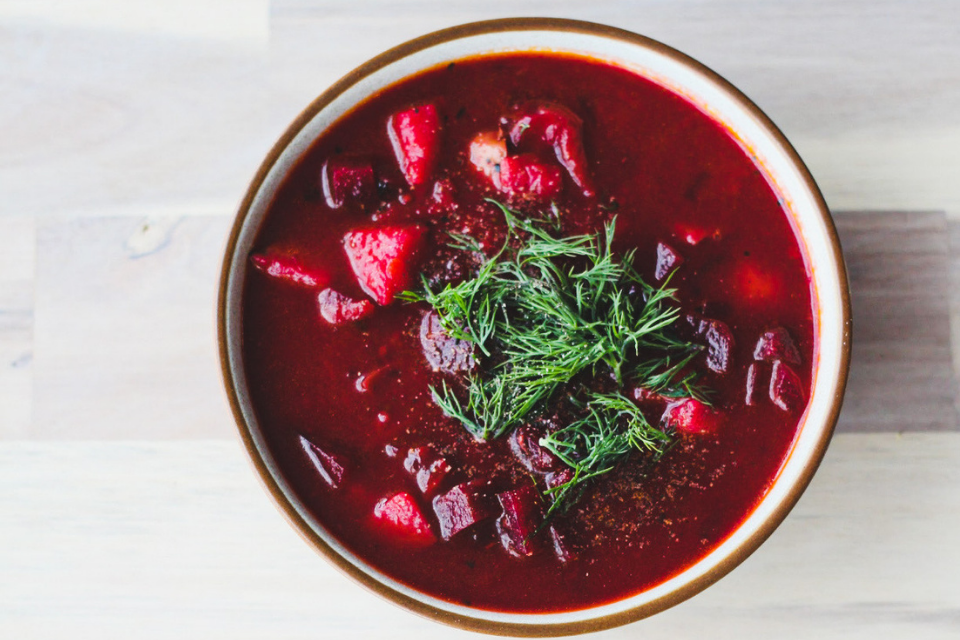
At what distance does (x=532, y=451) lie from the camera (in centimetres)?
211

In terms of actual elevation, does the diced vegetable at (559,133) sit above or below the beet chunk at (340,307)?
above

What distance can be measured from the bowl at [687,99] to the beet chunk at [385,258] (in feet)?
0.87

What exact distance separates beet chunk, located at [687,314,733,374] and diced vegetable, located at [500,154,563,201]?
19.2 inches

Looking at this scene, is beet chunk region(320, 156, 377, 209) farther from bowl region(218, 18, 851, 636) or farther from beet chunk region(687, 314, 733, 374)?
beet chunk region(687, 314, 733, 374)

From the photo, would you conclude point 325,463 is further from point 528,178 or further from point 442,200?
point 528,178

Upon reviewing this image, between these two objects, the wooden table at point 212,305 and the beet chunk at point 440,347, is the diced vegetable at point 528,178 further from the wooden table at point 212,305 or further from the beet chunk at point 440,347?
the wooden table at point 212,305

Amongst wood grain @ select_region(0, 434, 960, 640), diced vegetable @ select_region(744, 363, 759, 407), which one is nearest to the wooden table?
wood grain @ select_region(0, 434, 960, 640)

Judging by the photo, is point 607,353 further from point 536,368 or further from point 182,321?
point 182,321

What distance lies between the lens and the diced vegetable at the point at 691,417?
2094 millimetres

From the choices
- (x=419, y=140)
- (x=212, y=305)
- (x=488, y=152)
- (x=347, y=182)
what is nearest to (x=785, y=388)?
(x=488, y=152)

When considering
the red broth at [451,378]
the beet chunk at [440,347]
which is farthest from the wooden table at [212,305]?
the beet chunk at [440,347]

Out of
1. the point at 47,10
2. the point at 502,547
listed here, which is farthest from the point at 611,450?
the point at 47,10

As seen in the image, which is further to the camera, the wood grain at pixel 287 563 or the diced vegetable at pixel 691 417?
the wood grain at pixel 287 563

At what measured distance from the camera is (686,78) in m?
2.10
